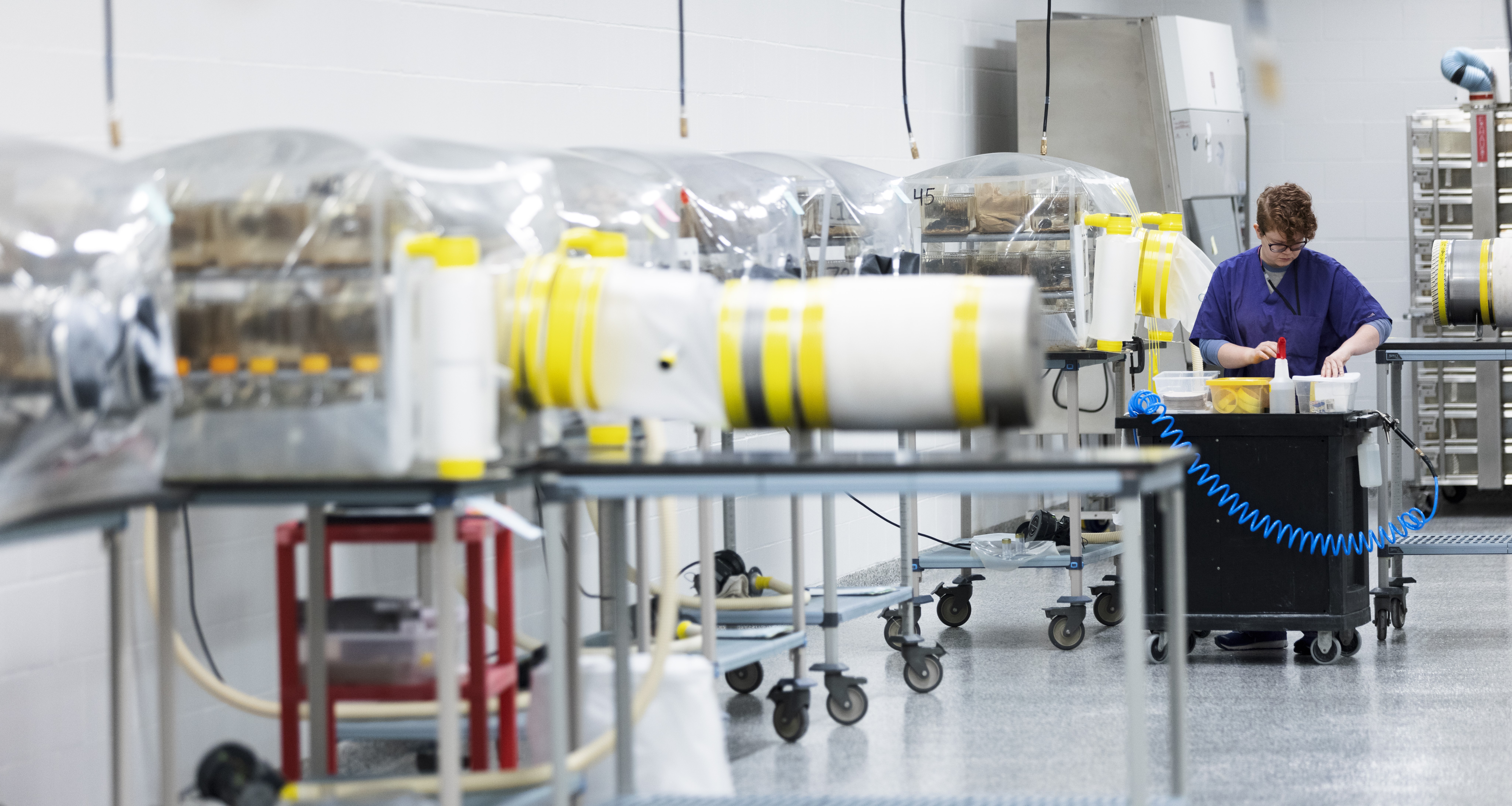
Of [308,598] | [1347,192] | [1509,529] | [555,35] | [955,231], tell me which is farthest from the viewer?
[1347,192]

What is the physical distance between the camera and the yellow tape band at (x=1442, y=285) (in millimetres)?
4703

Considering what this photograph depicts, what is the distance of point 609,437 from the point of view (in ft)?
8.52

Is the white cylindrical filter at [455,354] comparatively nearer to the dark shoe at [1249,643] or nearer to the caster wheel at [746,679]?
the caster wheel at [746,679]

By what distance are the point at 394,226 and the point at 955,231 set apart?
2.66 meters

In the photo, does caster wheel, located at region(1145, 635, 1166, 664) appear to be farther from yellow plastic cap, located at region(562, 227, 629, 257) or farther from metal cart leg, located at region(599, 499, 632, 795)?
yellow plastic cap, located at region(562, 227, 629, 257)

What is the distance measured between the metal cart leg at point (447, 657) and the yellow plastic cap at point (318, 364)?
0.76 ft

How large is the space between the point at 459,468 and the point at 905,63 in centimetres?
393

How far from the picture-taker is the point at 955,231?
15.6 ft

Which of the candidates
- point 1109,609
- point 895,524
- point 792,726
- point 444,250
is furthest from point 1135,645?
point 895,524

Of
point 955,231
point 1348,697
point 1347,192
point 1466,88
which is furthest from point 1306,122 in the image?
point 1348,697

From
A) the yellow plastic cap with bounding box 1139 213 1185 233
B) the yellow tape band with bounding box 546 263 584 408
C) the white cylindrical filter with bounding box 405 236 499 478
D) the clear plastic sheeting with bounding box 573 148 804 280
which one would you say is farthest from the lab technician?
the white cylindrical filter with bounding box 405 236 499 478

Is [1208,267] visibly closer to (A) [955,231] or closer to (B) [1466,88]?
(A) [955,231]

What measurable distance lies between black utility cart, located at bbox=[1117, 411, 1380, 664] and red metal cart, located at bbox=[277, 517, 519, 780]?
216 centimetres

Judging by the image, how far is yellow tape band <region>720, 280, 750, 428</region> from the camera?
236 cm
